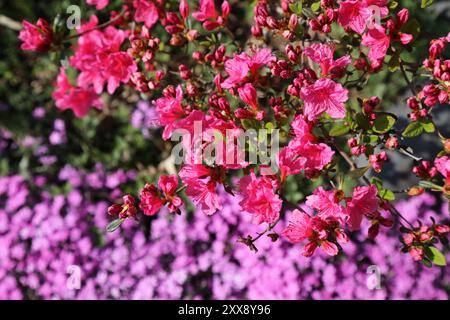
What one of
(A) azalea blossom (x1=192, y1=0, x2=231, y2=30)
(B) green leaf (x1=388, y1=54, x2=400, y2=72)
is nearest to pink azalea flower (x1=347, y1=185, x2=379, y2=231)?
(B) green leaf (x1=388, y1=54, x2=400, y2=72)

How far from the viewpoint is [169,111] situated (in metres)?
1.52

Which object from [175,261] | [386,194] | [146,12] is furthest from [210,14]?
[175,261]

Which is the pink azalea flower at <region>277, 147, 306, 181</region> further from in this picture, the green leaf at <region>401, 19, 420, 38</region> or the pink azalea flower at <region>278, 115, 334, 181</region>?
the green leaf at <region>401, 19, 420, 38</region>

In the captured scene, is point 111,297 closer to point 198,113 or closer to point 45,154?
point 45,154

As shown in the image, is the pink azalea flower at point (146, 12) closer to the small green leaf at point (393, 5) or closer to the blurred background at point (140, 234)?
the blurred background at point (140, 234)

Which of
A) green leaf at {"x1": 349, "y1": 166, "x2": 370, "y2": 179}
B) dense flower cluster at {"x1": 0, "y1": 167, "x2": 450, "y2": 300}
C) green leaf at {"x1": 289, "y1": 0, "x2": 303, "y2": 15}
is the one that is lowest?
dense flower cluster at {"x1": 0, "y1": 167, "x2": 450, "y2": 300}

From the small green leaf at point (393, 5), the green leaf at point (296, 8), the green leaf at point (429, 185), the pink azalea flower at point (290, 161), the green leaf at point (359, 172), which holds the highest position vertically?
the green leaf at point (296, 8)

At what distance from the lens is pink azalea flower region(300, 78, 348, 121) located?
4.52 ft

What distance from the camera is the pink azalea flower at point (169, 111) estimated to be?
1.51 m

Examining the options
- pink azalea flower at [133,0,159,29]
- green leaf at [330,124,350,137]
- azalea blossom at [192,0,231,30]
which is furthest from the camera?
pink azalea flower at [133,0,159,29]

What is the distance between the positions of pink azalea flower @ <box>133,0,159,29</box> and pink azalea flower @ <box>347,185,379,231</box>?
1.00 metres

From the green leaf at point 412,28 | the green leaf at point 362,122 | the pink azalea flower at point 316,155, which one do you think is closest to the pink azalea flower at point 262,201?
the pink azalea flower at point 316,155

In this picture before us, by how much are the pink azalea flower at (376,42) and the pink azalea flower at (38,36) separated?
3.67 ft

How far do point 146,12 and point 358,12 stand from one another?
2.66 feet
